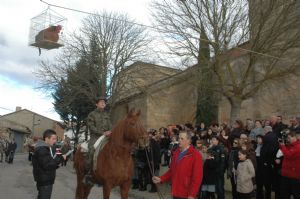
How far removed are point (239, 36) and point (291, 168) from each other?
11.7 metres

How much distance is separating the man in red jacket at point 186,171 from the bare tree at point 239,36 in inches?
543

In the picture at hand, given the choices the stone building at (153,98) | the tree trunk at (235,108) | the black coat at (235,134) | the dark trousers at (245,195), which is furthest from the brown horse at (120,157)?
the stone building at (153,98)

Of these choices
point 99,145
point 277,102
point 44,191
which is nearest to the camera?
point 44,191

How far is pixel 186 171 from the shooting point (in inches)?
258

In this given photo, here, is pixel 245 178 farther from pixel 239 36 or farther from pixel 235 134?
pixel 239 36

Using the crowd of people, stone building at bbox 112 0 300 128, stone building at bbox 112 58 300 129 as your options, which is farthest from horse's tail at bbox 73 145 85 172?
stone building at bbox 112 58 300 129

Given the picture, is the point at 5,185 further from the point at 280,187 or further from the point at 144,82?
the point at 144,82

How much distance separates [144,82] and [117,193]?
24698 millimetres

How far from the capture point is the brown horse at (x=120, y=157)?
9156mm

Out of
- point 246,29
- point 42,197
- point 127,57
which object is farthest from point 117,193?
point 127,57

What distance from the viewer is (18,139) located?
75500mm

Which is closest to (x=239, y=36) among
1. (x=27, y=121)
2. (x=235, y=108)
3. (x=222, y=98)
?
(x=235, y=108)

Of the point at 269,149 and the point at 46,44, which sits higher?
the point at 46,44

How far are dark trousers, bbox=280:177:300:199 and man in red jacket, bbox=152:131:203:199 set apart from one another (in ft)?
15.6
